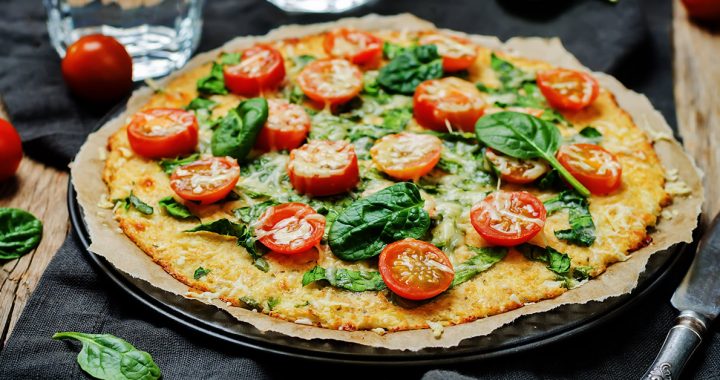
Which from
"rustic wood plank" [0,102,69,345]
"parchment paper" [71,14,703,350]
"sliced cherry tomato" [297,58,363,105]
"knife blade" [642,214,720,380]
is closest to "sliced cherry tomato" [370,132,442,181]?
"sliced cherry tomato" [297,58,363,105]

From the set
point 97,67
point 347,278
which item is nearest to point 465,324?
point 347,278

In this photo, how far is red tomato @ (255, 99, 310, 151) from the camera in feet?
17.7

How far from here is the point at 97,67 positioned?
→ 20.5ft

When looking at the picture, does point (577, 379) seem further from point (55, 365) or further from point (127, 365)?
point (55, 365)

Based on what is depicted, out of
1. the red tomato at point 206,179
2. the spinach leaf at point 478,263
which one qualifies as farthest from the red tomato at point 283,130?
the spinach leaf at point 478,263

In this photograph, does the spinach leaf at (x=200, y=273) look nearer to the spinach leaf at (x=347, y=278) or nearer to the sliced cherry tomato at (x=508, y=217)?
the spinach leaf at (x=347, y=278)

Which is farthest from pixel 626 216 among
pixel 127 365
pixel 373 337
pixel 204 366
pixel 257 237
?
pixel 127 365

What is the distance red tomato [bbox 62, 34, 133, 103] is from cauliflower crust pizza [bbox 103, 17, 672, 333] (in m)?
0.54

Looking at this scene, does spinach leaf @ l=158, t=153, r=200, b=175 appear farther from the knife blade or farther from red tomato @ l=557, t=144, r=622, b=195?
the knife blade

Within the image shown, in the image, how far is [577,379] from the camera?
4273 millimetres

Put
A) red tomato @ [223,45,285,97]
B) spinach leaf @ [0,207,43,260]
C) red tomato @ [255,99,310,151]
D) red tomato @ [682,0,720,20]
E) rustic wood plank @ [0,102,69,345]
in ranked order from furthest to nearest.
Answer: red tomato @ [682,0,720,20] < red tomato @ [223,45,285,97] < red tomato @ [255,99,310,151] < spinach leaf @ [0,207,43,260] < rustic wood plank @ [0,102,69,345]

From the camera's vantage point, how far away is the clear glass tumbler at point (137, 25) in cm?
686

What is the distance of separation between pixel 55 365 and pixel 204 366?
764 mm

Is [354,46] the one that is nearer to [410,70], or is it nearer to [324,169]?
[410,70]
